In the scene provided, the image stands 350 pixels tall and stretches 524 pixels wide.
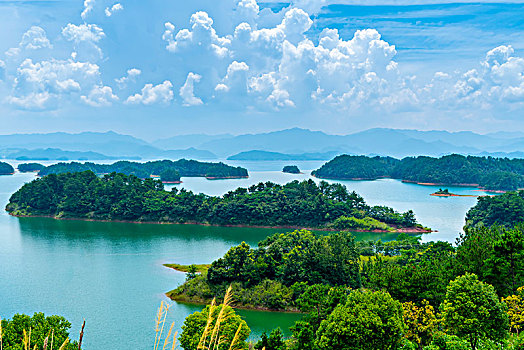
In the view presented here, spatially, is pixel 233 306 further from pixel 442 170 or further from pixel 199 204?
pixel 442 170

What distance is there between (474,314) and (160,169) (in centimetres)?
9146

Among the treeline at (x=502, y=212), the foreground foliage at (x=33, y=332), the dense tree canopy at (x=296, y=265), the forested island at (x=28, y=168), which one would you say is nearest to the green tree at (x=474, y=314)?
the dense tree canopy at (x=296, y=265)

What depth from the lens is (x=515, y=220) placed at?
37.9 meters

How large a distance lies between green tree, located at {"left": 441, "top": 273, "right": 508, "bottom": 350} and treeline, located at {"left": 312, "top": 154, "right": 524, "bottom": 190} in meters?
63.7

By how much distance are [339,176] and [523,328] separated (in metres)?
82.3

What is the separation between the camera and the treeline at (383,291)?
11.5 meters

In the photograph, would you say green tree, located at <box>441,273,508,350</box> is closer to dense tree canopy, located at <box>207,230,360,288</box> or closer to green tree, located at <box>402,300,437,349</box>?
green tree, located at <box>402,300,437,349</box>

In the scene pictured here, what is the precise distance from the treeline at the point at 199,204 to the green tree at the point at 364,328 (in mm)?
28871

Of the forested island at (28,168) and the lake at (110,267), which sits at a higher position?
the forested island at (28,168)

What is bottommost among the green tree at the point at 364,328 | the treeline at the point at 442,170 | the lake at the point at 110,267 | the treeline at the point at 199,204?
the lake at the point at 110,267

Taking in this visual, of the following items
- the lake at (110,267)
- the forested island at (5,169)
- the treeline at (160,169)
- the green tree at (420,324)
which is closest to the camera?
the green tree at (420,324)

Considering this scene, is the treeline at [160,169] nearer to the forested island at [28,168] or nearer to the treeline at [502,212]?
the forested island at [28,168]

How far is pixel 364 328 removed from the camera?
37.5 feet

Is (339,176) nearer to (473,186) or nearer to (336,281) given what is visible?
(473,186)
